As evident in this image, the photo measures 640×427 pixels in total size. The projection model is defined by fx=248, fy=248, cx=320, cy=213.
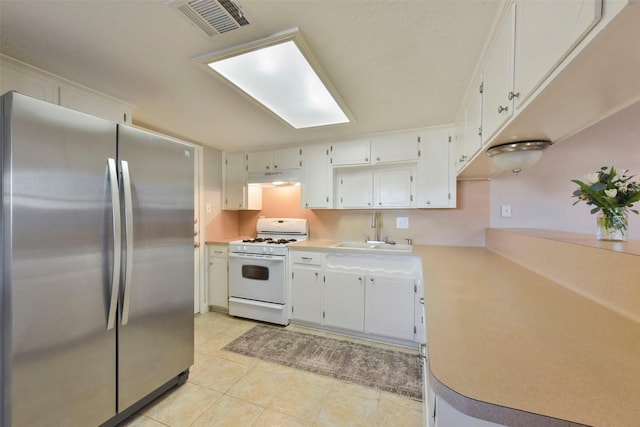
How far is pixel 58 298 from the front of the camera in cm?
115

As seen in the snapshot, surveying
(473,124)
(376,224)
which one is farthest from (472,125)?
(376,224)

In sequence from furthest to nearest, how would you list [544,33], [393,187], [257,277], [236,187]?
1. [236,187]
2. [257,277]
3. [393,187]
4. [544,33]

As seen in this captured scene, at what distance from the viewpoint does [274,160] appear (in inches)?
126

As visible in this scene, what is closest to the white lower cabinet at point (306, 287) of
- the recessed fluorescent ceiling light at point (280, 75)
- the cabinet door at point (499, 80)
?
the recessed fluorescent ceiling light at point (280, 75)

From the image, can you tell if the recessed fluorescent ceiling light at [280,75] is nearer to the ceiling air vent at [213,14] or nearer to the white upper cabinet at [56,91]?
the ceiling air vent at [213,14]

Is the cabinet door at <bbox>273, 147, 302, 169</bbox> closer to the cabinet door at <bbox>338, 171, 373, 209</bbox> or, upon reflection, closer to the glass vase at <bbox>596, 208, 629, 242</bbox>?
the cabinet door at <bbox>338, 171, 373, 209</bbox>

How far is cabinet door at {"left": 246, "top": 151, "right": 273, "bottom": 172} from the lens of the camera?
324cm

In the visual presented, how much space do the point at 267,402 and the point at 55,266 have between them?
4.71ft

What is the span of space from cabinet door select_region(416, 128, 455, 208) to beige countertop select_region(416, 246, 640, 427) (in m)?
1.48

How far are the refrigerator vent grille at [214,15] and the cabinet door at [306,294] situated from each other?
2.16 metres

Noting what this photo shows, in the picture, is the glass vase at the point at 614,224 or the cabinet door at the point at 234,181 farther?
the cabinet door at the point at 234,181

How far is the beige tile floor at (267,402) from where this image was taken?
1.51 m

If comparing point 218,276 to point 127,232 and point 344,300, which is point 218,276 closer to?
point 344,300

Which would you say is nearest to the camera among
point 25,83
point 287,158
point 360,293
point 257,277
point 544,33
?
point 544,33
